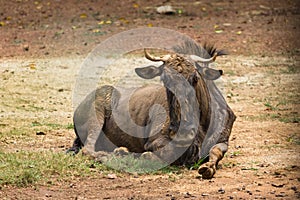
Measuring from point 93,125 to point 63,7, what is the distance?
1109cm

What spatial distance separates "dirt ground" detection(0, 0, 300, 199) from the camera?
6.15m

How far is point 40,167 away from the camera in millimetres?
6562

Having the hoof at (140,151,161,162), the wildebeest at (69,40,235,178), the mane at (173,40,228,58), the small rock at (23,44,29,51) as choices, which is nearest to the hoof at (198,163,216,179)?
the wildebeest at (69,40,235,178)

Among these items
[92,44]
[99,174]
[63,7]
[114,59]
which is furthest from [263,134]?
[63,7]

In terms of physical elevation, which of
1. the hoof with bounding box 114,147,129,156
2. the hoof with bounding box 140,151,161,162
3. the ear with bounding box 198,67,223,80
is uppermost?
the ear with bounding box 198,67,223,80

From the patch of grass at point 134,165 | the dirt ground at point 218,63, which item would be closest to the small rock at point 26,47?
the dirt ground at point 218,63

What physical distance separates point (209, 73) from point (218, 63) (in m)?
6.50

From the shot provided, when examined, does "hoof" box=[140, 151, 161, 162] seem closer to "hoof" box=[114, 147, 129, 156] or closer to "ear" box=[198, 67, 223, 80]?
"hoof" box=[114, 147, 129, 156]

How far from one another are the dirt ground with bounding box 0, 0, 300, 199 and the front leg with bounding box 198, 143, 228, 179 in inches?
4.1

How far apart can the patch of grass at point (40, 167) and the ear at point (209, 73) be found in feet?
4.63

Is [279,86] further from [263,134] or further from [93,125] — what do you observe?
[93,125]

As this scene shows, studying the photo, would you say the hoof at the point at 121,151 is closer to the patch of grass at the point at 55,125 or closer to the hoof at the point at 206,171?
the hoof at the point at 206,171

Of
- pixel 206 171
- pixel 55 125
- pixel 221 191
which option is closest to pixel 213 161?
pixel 206 171

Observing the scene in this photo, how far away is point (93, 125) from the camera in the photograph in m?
7.78
